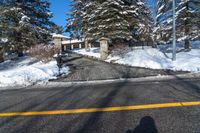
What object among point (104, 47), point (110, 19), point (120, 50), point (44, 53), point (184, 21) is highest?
point (110, 19)

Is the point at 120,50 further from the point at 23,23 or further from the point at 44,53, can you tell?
the point at 23,23

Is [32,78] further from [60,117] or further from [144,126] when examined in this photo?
[144,126]

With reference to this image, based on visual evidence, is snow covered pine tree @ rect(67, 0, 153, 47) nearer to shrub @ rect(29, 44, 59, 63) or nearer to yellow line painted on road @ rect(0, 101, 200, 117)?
shrub @ rect(29, 44, 59, 63)

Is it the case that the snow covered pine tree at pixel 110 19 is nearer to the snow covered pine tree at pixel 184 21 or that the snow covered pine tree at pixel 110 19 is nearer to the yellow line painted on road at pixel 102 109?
the snow covered pine tree at pixel 184 21

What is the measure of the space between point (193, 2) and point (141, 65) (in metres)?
9.57

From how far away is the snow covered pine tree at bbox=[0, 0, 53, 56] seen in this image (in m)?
23.2

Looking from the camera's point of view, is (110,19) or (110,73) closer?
(110,73)

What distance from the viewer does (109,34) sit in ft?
60.5

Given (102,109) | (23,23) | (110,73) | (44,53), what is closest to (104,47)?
(44,53)

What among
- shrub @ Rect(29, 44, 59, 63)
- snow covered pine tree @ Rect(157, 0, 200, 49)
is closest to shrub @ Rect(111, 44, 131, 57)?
snow covered pine tree @ Rect(157, 0, 200, 49)

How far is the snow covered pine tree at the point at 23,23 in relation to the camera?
2320cm

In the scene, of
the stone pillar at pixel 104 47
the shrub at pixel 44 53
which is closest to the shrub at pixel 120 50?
the stone pillar at pixel 104 47

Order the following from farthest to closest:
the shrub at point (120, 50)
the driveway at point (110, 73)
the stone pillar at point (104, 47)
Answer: the stone pillar at point (104, 47) < the shrub at point (120, 50) < the driveway at point (110, 73)

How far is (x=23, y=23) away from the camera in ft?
76.5
